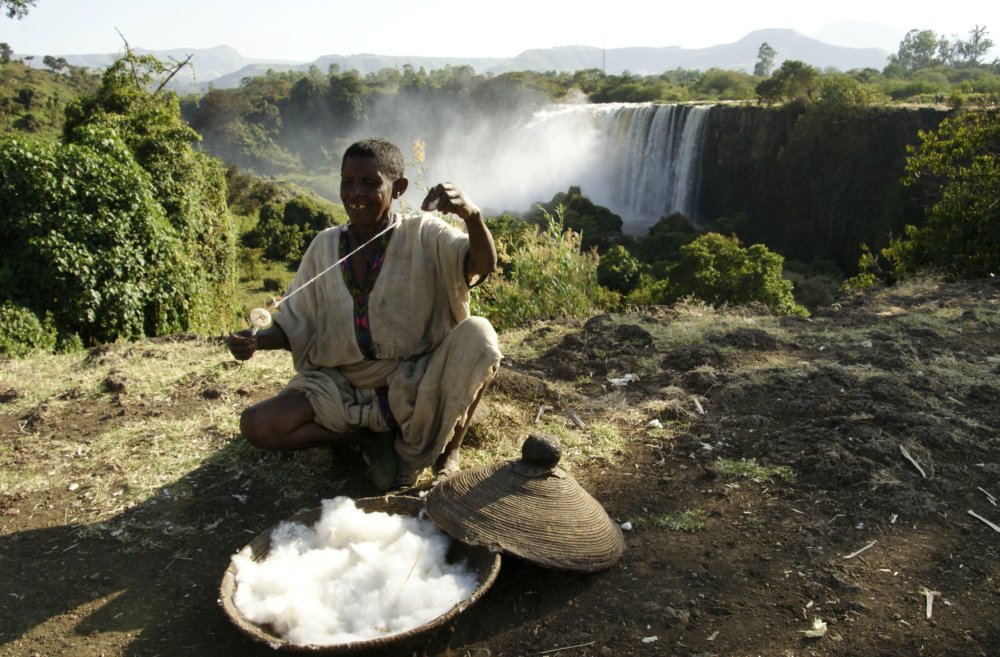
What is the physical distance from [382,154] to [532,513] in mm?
1452

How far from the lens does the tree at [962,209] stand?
8.05 m

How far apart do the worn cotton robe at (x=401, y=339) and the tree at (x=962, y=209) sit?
6880 mm

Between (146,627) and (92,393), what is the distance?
2.45 m

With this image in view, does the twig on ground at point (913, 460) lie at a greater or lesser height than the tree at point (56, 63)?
lesser

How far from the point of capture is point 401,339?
3.04 metres

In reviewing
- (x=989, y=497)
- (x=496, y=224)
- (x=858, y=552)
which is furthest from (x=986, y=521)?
(x=496, y=224)

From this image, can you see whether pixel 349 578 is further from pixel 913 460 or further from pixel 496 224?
pixel 496 224

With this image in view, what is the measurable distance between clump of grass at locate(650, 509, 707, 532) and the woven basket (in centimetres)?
81

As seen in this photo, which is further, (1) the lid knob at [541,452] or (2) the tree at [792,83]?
(2) the tree at [792,83]

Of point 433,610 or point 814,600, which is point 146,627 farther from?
point 814,600

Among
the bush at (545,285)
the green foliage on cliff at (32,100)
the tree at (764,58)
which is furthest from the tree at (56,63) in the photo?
the tree at (764,58)

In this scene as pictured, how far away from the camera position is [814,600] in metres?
2.28

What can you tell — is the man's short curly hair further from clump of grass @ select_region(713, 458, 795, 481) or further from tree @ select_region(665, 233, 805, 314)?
tree @ select_region(665, 233, 805, 314)

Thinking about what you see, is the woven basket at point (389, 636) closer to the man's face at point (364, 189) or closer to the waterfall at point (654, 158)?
the man's face at point (364, 189)
